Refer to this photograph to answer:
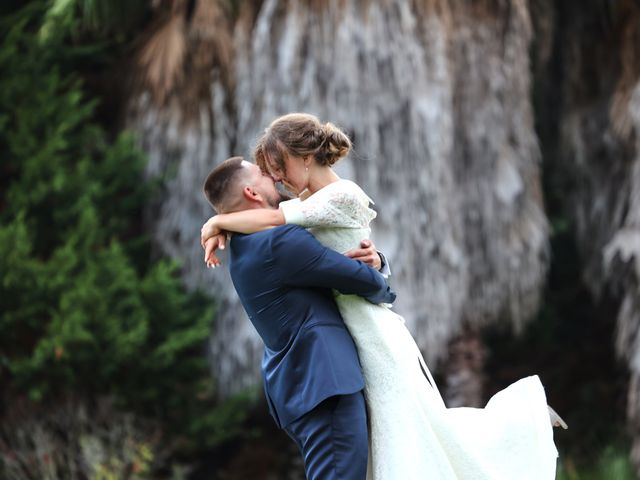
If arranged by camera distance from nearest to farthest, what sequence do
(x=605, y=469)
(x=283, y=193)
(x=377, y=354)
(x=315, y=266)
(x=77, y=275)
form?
(x=315, y=266) < (x=377, y=354) < (x=283, y=193) < (x=77, y=275) < (x=605, y=469)

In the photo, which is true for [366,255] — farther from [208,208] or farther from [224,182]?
[208,208]

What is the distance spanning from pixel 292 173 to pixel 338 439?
83 centimetres

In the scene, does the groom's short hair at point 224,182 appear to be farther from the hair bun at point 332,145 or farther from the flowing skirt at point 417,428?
the flowing skirt at point 417,428

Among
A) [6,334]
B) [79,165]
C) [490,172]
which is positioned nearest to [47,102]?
[79,165]

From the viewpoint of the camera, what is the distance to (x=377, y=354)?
3.31m

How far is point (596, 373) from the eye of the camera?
11.0m

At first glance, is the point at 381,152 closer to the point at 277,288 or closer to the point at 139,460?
the point at 139,460

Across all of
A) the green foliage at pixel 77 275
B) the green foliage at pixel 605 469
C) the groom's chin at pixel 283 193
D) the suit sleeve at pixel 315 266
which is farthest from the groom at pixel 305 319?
the green foliage at pixel 605 469

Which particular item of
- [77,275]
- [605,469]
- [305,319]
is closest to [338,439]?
[305,319]

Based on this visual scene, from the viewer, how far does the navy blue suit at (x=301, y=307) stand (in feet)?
10.5

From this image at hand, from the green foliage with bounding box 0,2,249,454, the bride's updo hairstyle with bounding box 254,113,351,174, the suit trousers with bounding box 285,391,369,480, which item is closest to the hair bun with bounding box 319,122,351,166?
the bride's updo hairstyle with bounding box 254,113,351,174

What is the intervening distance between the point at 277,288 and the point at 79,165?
5768mm

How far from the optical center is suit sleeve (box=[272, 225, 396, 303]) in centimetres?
318

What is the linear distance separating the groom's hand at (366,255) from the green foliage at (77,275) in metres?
4.80
